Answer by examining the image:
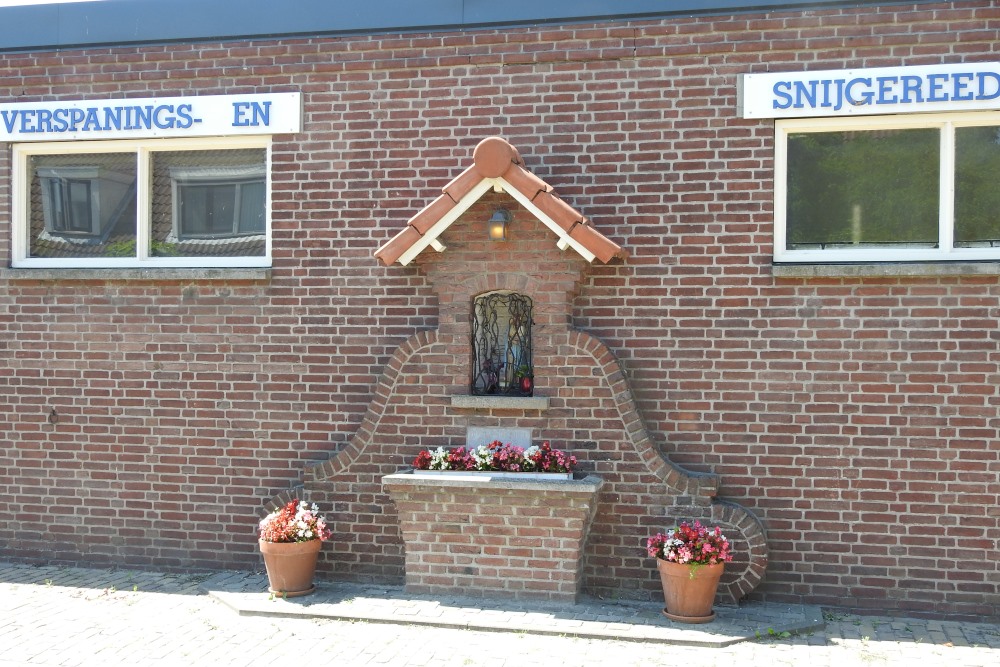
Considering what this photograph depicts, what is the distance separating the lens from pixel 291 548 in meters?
7.72

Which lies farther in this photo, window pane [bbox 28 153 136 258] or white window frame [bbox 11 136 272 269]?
window pane [bbox 28 153 136 258]

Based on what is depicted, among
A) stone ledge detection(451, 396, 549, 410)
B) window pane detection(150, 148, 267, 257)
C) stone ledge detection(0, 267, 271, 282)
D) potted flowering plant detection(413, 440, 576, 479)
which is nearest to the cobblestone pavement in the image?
potted flowering plant detection(413, 440, 576, 479)

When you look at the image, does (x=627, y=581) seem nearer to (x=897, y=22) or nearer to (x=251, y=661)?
(x=251, y=661)

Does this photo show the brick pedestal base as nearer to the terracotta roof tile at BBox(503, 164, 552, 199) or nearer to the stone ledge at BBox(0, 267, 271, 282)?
the terracotta roof tile at BBox(503, 164, 552, 199)

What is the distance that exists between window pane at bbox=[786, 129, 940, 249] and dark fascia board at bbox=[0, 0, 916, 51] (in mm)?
1042

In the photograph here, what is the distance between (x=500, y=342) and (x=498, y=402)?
0.53 meters

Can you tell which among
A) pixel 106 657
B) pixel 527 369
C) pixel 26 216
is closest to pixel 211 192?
pixel 26 216

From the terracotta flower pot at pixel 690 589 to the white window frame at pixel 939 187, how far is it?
7.98ft

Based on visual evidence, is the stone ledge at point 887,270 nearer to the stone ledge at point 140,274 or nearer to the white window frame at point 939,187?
the white window frame at point 939,187

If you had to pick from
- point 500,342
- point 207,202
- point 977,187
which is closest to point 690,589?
point 500,342

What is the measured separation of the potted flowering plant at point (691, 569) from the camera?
23.2 feet

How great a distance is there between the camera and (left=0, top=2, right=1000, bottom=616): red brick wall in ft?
24.7

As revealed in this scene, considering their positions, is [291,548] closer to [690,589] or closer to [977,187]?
[690,589]

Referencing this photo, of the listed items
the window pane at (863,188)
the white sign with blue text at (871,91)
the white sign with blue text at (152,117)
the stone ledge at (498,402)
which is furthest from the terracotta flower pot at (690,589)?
the white sign with blue text at (152,117)
